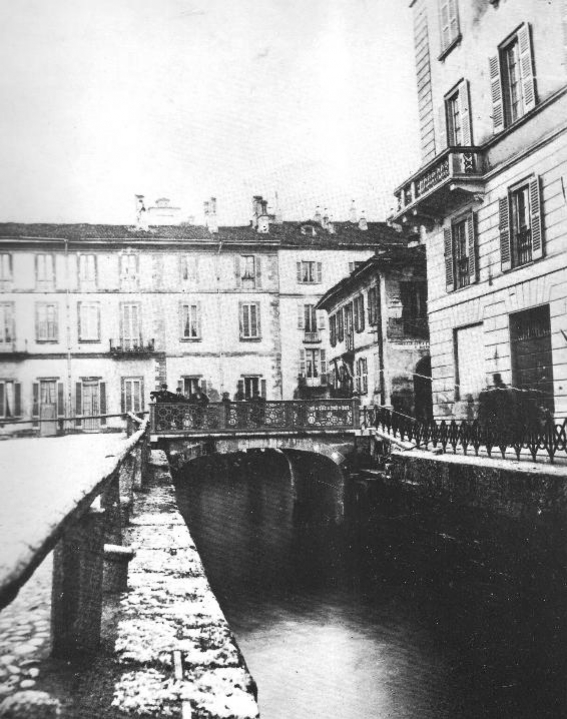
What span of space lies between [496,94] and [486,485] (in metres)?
6.38

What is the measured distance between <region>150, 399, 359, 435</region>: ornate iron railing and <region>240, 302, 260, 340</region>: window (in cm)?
731

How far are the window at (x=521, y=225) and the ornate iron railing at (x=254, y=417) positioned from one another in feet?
25.1

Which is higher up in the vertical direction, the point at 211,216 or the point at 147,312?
the point at 211,216

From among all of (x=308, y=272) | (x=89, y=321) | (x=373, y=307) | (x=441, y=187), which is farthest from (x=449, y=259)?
(x=308, y=272)

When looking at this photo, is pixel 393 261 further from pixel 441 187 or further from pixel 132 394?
pixel 132 394

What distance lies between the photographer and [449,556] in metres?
9.36

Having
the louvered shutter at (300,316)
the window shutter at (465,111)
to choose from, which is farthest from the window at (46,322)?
the louvered shutter at (300,316)

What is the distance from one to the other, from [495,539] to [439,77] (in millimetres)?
→ 9301

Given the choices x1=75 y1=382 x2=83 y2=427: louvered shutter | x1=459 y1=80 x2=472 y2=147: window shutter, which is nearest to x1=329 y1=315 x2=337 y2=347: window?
x1=75 y1=382 x2=83 y2=427: louvered shutter

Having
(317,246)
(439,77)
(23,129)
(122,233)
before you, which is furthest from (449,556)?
(317,246)

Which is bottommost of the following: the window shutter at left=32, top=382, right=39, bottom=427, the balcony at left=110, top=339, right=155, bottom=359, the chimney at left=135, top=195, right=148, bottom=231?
the window shutter at left=32, top=382, right=39, bottom=427

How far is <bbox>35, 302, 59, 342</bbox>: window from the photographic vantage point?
9.02m

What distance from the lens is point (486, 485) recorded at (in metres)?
7.71

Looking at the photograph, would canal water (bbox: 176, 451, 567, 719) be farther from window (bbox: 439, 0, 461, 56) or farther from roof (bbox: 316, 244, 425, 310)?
window (bbox: 439, 0, 461, 56)
